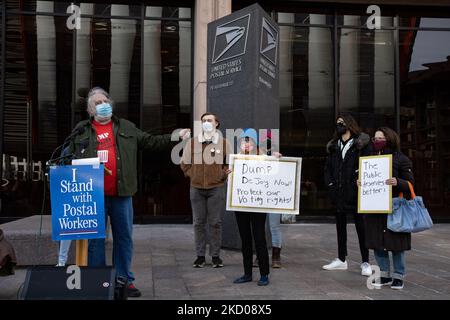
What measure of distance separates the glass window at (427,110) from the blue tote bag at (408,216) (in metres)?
7.84

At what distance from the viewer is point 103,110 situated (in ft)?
16.1

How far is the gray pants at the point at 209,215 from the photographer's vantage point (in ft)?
22.2

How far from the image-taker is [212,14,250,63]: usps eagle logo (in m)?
7.87

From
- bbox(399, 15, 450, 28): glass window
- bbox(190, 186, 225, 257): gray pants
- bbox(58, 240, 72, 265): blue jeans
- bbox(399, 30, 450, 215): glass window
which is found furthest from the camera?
bbox(399, 15, 450, 28): glass window

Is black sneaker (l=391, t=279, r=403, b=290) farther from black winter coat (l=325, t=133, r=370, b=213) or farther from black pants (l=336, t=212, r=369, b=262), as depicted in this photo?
black winter coat (l=325, t=133, r=370, b=213)

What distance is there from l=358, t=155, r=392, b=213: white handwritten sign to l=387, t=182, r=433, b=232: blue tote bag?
0.10 m

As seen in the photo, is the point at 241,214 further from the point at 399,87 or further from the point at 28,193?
the point at 399,87

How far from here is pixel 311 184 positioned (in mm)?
12500

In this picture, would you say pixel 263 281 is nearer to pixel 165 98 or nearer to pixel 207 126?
pixel 207 126

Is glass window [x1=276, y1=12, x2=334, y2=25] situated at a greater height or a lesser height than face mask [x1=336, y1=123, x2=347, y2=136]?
greater

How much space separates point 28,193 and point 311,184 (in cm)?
667

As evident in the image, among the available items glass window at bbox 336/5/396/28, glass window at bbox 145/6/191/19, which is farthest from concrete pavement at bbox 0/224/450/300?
glass window at bbox 336/5/396/28

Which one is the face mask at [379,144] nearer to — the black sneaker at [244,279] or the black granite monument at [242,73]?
the black sneaker at [244,279]
